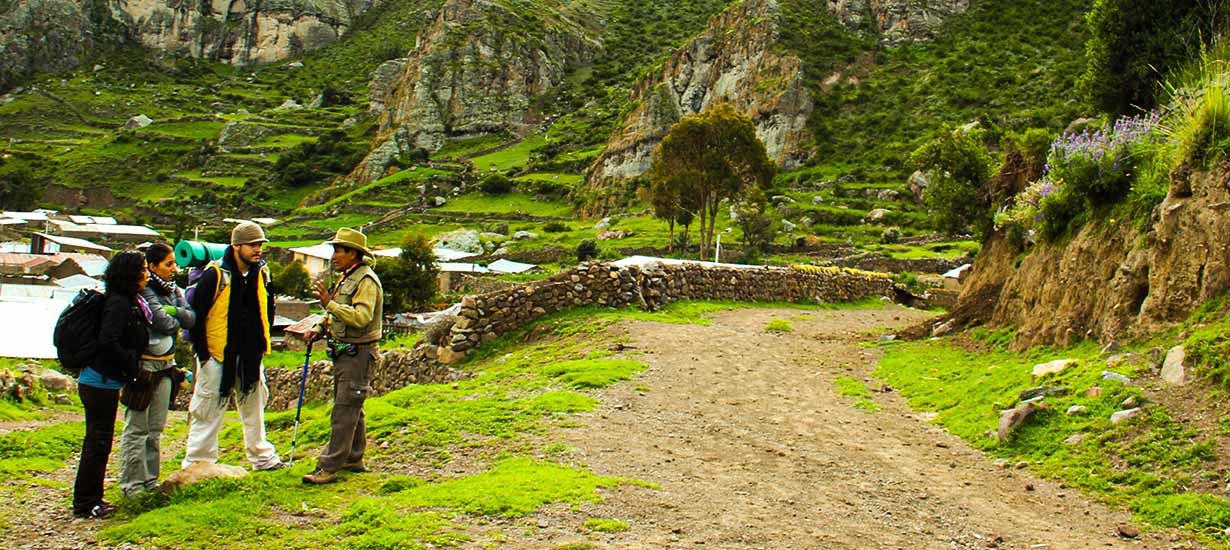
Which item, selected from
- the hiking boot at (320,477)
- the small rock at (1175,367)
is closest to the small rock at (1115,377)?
the small rock at (1175,367)

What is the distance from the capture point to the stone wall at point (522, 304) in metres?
14.2

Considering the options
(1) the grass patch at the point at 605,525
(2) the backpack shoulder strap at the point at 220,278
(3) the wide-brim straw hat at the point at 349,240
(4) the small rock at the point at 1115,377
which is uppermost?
(3) the wide-brim straw hat at the point at 349,240

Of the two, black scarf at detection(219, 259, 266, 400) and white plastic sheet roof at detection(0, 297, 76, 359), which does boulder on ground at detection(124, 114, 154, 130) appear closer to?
white plastic sheet roof at detection(0, 297, 76, 359)

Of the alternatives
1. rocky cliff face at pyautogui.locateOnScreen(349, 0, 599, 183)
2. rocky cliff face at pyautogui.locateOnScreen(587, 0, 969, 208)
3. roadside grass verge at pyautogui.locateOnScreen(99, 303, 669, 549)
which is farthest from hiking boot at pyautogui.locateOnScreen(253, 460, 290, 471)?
rocky cliff face at pyautogui.locateOnScreen(349, 0, 599, 183)

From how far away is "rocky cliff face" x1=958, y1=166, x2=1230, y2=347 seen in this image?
776 cm

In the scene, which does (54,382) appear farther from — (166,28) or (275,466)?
(166,28)

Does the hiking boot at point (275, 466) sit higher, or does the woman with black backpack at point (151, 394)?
the woman with black backpack at point (151, 394)

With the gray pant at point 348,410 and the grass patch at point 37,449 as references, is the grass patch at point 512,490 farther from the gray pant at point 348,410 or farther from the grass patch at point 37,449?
the grass patch at point 37,449

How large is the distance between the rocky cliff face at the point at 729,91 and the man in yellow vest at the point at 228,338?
74860 millimetres

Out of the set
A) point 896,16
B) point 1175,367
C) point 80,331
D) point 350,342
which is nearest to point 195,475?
point 80,331

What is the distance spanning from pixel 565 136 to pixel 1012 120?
2432 inches

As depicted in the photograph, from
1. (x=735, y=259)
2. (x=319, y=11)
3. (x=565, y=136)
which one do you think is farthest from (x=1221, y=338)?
(x=319, y=11)

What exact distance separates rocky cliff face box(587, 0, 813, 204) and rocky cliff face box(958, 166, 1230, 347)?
6936 cm

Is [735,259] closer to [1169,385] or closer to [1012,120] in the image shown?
[1012,120]
